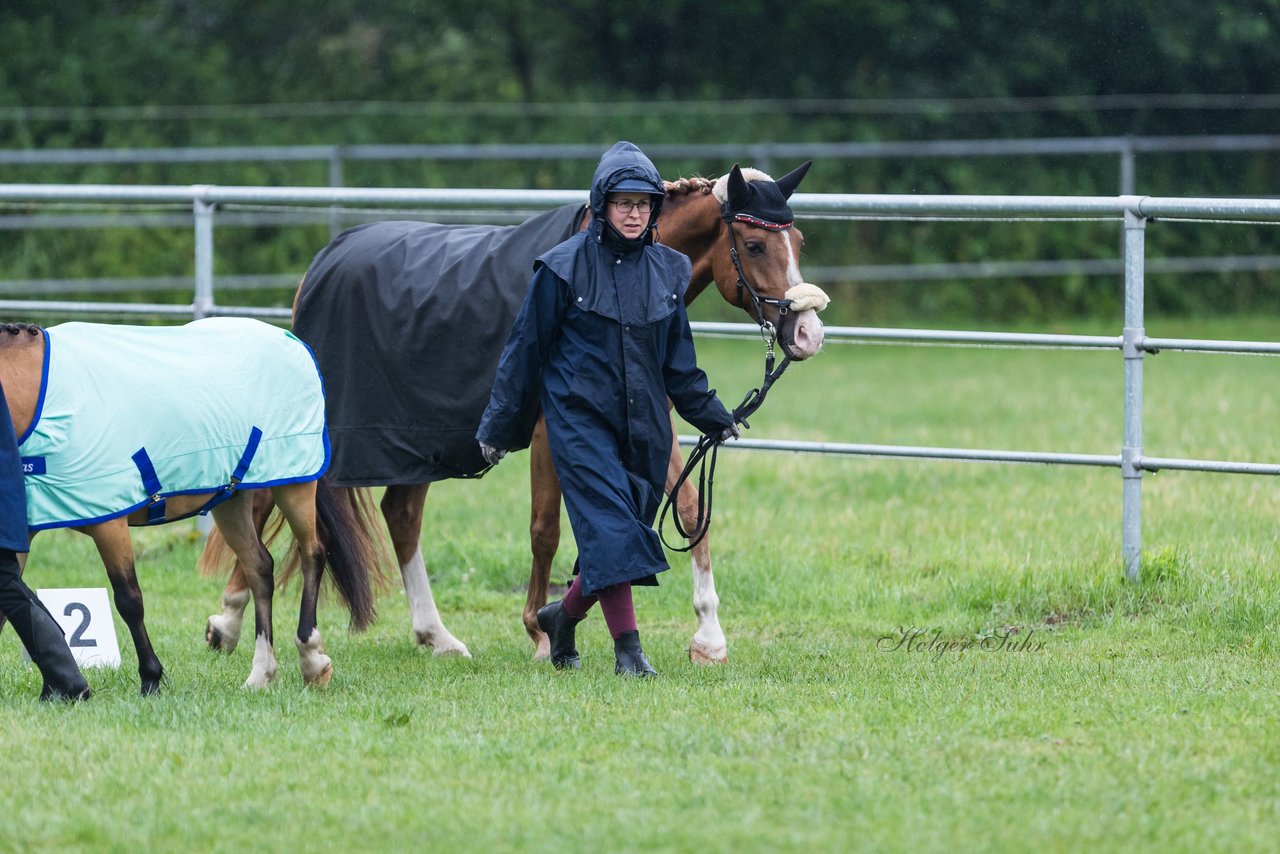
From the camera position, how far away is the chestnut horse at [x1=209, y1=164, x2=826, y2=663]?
19.8 ft

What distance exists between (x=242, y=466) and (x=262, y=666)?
71cm

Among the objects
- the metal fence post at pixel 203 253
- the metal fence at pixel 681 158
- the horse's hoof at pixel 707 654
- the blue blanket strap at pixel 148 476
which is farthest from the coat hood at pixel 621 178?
the metal fence at pixel 681 158

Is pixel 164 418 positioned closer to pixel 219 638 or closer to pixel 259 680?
pixel 259 680

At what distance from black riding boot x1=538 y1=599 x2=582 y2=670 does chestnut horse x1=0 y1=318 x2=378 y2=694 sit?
78 cm

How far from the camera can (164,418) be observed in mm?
5293

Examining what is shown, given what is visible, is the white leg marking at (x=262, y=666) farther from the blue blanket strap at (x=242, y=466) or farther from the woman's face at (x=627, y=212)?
the woman's face at (x=627, y=212)

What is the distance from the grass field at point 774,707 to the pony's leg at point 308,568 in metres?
0.13

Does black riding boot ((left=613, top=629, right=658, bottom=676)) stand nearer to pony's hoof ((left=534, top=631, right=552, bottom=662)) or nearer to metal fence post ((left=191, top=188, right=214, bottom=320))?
pony's hoof ((left=534, top=631, right=552, bottom=662))

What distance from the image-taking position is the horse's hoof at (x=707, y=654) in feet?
20.0

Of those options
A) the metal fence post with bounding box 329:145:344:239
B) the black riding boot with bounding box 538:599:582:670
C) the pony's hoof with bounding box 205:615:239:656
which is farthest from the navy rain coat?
the metal fence post with bounding box 329:145:344:239

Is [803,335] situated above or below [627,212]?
below

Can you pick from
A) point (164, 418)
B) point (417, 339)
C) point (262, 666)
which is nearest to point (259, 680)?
point (262, 666)

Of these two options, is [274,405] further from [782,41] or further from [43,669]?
[782,41]
